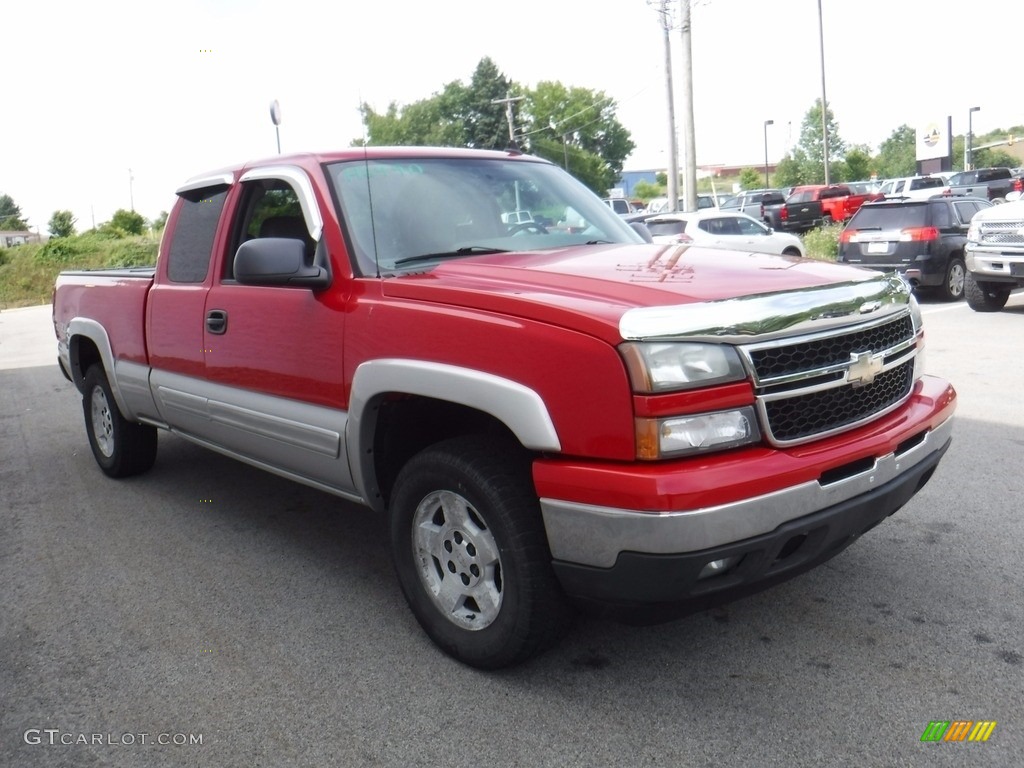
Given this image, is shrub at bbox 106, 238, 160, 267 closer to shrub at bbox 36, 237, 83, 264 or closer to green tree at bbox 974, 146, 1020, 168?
shrub at bbox 36, 237, 83, 264

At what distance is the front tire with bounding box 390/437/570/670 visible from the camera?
9.87 ft

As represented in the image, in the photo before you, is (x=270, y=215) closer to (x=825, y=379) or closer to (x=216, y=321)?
(x=216, y=321)

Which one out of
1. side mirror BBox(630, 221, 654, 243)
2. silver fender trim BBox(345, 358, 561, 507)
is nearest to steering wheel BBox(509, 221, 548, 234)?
side mirror BBox(630, 221, 654, 243)

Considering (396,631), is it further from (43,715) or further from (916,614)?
(916,614)

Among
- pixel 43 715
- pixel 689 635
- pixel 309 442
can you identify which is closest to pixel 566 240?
pixel 309 442

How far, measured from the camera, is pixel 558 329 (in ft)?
9.30

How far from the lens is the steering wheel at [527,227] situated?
412 cm

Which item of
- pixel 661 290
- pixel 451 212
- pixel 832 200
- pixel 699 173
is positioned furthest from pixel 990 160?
pixel 661 290

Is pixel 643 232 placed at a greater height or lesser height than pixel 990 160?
lesser

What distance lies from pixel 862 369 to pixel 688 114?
19668 mm

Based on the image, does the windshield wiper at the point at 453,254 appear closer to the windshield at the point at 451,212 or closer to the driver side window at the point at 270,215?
the windshield at the point at 451,212

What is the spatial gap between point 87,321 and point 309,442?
2.85m

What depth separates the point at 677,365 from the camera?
271cm

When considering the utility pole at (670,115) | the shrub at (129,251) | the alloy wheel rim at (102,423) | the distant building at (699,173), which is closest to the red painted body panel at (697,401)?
the alloy wheel rim at (102,423)
